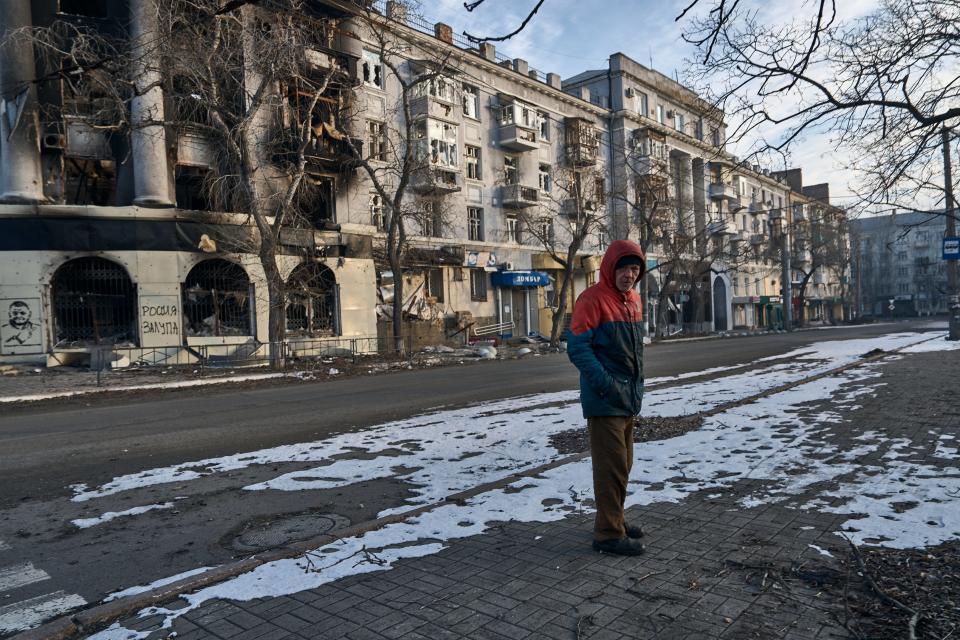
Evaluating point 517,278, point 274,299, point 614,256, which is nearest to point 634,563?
point 614,256

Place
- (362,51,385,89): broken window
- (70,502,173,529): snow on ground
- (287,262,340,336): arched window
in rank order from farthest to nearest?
(362,51,385,89): broken window
(287,262,340,336): arched window
(70,502,173,529): snow on ground

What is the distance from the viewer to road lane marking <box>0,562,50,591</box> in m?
4.02

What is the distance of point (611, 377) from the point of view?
4.00m

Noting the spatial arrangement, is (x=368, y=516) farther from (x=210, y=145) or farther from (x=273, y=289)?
(x=210, y=145)

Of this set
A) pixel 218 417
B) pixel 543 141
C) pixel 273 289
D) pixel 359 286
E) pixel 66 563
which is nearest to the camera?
pixel 66 563

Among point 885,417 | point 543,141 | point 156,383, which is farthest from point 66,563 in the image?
point 543,141

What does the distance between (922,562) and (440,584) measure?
2.87 meters

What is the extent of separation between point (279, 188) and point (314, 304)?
5.01 metres

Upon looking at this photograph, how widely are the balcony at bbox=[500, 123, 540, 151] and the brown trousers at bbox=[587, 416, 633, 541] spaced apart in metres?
34.1

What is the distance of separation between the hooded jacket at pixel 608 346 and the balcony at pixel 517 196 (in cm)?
3268

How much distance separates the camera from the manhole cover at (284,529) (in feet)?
15.1

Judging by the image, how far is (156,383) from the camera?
678 inches

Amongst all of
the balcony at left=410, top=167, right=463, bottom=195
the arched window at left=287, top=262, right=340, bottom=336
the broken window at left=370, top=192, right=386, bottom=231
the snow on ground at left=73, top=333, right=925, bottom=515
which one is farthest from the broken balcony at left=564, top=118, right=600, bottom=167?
the snow on ground at left=73, top=333, right=925, bottom=515

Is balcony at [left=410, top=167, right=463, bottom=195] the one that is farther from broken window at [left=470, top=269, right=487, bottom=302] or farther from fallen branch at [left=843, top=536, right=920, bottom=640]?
A: fallen branch at [left=843, top=536, right=920, bottom=640]
